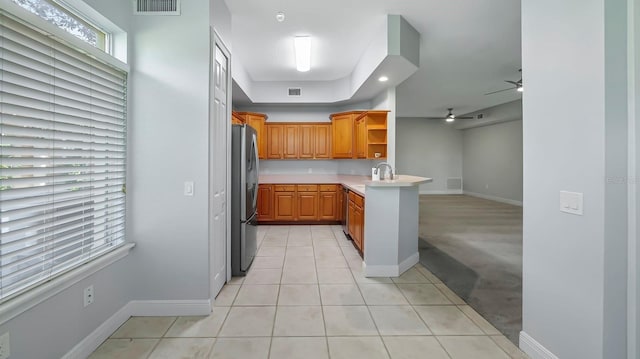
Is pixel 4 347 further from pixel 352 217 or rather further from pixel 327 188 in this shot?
pixel 327 188

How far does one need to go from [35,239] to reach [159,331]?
1086mm

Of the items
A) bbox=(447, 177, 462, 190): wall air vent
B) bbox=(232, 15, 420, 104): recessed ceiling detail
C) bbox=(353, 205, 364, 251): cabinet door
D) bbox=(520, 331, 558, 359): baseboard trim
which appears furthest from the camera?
bbox=(447, 177, 462, 190): wall air vent

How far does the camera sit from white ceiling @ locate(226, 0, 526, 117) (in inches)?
126

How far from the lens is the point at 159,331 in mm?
2143

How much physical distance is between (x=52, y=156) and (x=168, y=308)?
4.82 ft

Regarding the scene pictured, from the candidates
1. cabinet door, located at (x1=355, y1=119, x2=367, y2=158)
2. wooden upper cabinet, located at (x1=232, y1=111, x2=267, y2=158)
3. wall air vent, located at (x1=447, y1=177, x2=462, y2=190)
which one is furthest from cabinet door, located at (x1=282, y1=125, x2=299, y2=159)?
wall air vent, located at (x1=447, y1=177, x2=462, y2=190)

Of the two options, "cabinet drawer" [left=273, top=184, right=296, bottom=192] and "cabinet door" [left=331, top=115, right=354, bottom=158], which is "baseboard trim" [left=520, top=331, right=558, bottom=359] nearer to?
"cabinet door" [left=331, top=115, right=354, bottom=158]

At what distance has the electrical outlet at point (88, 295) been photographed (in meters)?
1.87

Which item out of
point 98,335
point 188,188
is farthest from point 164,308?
point 188,188

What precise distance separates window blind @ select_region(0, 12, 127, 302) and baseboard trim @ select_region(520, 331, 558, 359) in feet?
9.94

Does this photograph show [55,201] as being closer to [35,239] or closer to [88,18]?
[35,239]

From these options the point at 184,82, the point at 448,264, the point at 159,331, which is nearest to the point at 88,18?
the point at 184,82

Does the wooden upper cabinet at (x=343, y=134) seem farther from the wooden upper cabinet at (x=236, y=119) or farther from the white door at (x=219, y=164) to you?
the white door at (x=219, y=164)

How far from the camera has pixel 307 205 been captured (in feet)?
18.9
